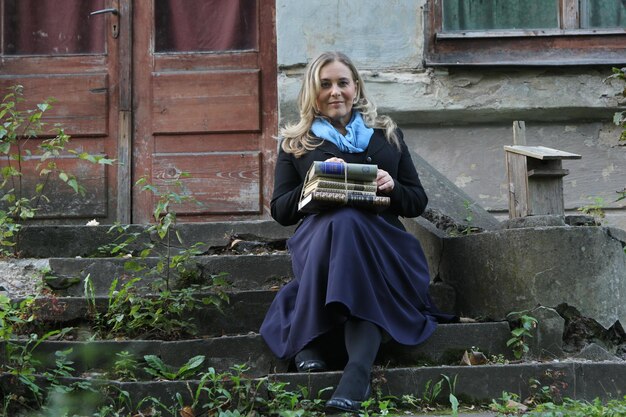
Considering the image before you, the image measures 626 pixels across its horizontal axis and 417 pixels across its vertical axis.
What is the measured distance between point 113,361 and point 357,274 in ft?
3.63

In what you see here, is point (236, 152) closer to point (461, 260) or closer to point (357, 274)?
point (461, 260)

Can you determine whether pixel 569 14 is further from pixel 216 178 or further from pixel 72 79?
pixel 72 79

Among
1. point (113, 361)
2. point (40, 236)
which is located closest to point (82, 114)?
point (40, 236)

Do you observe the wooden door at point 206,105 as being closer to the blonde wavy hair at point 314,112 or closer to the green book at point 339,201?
the blonde wavy hair at point 314,112

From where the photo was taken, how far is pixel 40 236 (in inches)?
209

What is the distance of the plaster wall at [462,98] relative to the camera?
255 inches

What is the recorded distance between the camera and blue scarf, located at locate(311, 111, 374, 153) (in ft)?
14.3

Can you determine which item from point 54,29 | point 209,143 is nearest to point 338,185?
point 209,143

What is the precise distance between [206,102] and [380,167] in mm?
2689

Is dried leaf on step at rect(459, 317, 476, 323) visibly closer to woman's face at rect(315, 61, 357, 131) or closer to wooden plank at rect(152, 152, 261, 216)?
woman's face at rect(315, 61, 357, 131)

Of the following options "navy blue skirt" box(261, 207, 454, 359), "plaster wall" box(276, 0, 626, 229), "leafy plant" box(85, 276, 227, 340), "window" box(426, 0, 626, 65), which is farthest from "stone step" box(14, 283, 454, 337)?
"window" box(426, 0, 626, 65)

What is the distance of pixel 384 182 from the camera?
4.16 metres

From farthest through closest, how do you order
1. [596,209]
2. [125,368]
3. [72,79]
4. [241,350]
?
[72,79], [596,209], [241,350], [125,368]

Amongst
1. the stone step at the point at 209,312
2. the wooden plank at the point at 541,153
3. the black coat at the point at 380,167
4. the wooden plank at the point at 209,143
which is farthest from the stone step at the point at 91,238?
the wooden plank at the point at 541,153
